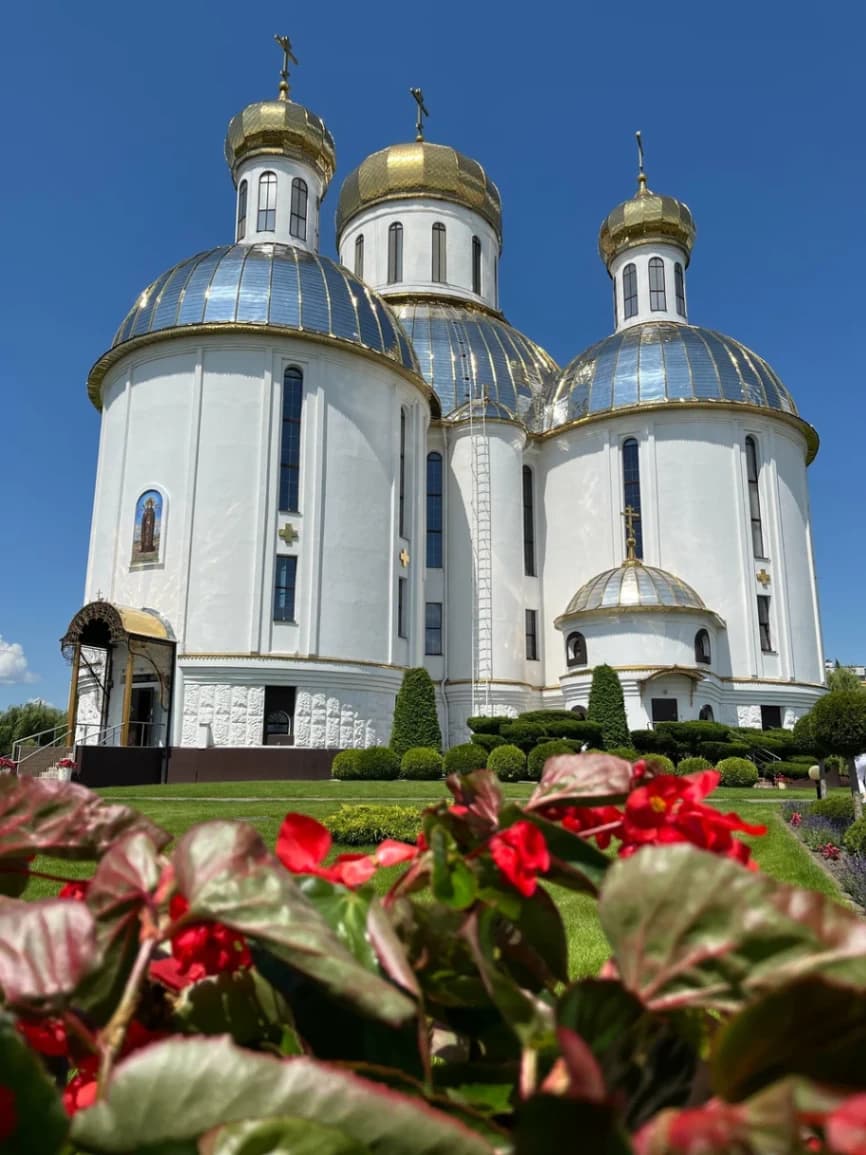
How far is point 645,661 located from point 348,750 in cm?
880

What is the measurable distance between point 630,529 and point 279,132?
1649 cm

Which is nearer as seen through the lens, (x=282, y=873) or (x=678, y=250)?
(x=282, y=873)

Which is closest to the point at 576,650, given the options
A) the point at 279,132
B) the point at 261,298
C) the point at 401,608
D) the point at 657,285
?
the point at 401,608

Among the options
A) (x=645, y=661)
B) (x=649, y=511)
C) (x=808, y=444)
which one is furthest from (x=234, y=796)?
(x=808, y=444)

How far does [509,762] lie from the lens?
18703mm

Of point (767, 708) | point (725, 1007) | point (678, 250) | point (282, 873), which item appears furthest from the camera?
point (678, 250)

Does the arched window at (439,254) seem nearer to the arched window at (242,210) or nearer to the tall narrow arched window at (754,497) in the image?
the arched window at (242,210)

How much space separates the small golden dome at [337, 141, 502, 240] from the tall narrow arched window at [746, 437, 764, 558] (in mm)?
14366

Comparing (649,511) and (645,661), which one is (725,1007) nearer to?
(645,661)

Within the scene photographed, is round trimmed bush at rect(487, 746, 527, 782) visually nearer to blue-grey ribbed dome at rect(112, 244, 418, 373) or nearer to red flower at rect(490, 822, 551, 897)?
blue-grey ribbed dome at rect(112, 244, 418, 373)

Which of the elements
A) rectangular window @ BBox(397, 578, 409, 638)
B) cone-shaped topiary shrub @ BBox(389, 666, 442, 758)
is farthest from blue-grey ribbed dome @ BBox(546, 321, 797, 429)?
cone-shaped topiary shrub @ BBox(389, 666, 442, 758)

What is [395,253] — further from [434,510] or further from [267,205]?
[434,510]

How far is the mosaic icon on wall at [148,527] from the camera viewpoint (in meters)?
22.5

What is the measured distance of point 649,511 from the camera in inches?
1086
